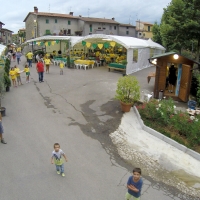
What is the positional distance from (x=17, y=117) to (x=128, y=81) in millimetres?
5121

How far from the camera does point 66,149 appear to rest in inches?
275

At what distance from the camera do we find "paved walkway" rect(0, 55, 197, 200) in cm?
518

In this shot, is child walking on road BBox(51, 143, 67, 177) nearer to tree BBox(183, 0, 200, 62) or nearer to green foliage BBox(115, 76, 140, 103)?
green foliage BBox(115, 76, 140, 103)

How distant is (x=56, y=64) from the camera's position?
1009 inches

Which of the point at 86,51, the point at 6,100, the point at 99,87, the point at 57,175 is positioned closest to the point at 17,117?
the point at 6,100

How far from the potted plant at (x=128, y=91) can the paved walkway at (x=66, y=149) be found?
1.66 ft

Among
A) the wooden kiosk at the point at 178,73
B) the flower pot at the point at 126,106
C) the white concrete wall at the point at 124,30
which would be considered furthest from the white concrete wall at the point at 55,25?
the flower pot at the point at 126,106

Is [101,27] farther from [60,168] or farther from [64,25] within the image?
[60,168]

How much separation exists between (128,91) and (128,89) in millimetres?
119

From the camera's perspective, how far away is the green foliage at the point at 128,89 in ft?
32.8

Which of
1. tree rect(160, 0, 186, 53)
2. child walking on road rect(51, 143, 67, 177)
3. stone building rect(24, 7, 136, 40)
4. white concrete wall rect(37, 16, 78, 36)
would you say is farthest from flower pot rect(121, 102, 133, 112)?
white concrete wall rect(37, 16, 78, 36)

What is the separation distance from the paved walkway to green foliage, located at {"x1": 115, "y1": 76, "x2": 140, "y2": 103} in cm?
73

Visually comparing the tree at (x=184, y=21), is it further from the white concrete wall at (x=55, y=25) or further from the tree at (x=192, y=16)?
the white concrete wall at (x=55, y=25)

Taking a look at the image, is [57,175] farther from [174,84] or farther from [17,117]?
[174,84]
